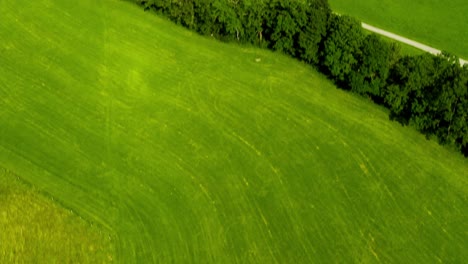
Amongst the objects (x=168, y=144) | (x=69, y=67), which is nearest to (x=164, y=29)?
(x=69, y=67)

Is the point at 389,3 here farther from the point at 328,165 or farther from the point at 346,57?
the point at 328,165

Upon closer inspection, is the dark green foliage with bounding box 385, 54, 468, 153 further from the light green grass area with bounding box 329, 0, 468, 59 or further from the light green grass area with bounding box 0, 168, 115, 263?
the light green grass area with bounding box 0, 168, 115, 263

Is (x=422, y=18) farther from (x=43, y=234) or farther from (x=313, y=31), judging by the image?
(x=43, y=234)

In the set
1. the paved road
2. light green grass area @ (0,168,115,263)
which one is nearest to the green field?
light green grass area @ (0,168,115,263)

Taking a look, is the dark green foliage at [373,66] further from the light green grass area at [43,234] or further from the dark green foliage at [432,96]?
the light green grass area at [43,234]

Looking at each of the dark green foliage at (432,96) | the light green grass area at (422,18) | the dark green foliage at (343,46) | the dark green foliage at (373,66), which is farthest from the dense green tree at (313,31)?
the light green grass area at (422,18)
